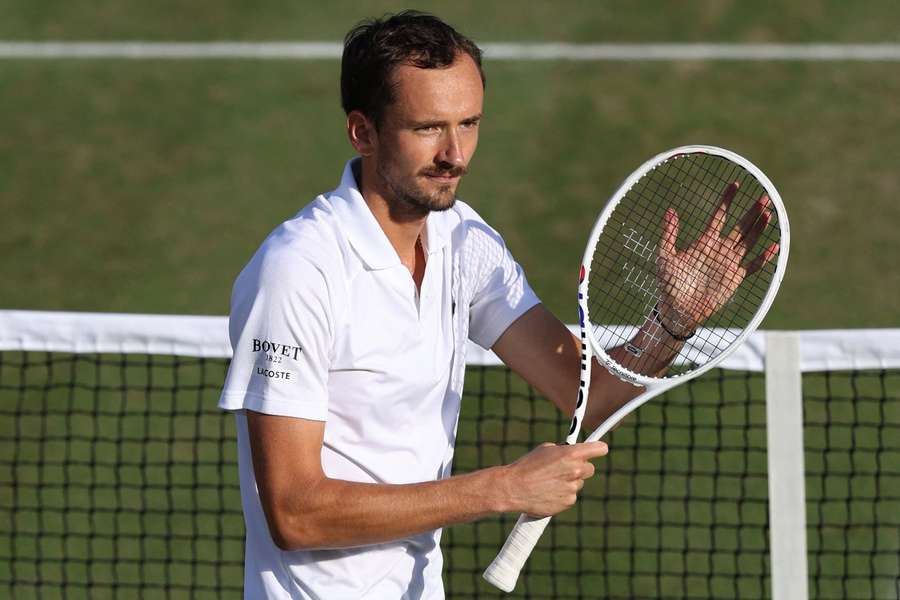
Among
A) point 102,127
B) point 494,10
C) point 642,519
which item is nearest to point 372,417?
point 642,519

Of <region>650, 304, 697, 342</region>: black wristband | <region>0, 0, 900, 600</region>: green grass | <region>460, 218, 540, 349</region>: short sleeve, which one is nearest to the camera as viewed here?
<region>650, 304, 697, 342</region>: black wristband

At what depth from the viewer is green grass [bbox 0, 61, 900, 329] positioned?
10.3 m

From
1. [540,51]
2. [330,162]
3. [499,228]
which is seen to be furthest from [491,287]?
[540,51]

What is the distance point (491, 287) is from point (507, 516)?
145 inches

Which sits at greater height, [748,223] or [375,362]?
[748,223]

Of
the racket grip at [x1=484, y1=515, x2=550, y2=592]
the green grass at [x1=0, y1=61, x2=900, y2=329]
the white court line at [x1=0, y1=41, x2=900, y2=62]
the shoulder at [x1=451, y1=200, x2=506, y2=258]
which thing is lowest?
the racket grip at [x1=484, y1=515, x2=550, y2=592]

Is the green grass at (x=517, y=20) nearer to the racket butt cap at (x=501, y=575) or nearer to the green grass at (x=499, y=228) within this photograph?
the green grass at (x=499, y=228)

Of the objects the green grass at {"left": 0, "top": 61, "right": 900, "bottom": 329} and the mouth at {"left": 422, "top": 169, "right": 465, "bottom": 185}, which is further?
the green grass at {"left": 0, "top": 61, "right": 900, "bottom": 329}

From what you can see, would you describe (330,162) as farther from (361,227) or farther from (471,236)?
(361,227)

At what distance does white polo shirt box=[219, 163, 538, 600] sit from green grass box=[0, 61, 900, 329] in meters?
5.77

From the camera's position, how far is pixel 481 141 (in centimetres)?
1152

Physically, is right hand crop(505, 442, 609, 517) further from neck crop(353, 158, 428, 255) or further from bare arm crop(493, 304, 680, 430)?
neck crop(353, 158, 428, 255)

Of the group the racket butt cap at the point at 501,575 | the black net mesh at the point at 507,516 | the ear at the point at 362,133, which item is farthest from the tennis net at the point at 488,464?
the ear at the point at 362,133

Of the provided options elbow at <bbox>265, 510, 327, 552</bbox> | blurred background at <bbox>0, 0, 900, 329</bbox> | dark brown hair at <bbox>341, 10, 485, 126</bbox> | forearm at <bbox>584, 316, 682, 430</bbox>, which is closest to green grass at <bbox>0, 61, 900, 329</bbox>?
blurred background at <bbox>0, 0, 900, 329</bbox>
